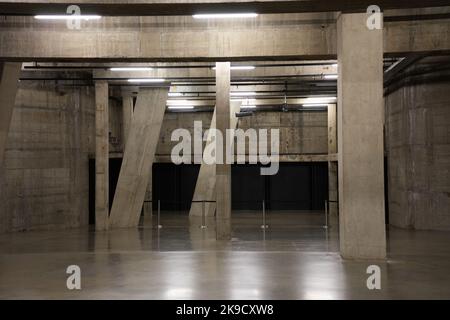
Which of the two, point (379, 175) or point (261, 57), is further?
point (261, 57)

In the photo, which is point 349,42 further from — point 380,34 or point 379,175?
point 379,175

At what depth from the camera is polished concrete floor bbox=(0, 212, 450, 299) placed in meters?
9.71

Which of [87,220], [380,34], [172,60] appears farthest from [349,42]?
[87,220]

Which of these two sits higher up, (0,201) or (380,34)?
(380,34)

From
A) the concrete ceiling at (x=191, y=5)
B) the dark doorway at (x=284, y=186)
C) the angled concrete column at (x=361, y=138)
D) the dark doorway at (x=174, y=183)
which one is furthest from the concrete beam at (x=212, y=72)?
the dark doorway at (x=174, y=183)

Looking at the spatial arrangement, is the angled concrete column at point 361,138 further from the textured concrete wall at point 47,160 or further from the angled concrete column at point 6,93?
the textured concrete wall at point 47,160

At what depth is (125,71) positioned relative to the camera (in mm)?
22422

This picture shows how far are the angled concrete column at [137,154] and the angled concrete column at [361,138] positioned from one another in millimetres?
12058

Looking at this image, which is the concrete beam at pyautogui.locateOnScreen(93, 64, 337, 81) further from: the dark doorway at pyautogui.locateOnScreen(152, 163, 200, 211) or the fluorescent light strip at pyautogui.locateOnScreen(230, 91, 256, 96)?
the dark doorway at pyautogui.locateOnScreen(152, 163, 200, 211)

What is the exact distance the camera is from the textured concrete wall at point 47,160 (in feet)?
74.3

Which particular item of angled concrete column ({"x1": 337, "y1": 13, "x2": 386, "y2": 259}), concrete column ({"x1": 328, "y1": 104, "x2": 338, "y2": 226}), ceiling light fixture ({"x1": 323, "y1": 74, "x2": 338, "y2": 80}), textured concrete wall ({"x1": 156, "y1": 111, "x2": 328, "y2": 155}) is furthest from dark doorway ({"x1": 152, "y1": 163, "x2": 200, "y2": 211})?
angled concrete column ({"x1": 337, "y1": 13, "x2": 386, "y2": 259})

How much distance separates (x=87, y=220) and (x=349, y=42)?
17.4m

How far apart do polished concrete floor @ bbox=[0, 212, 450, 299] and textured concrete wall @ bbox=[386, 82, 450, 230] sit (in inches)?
58.0
